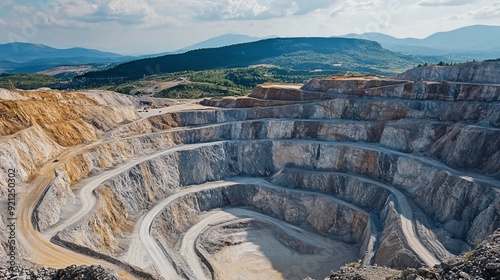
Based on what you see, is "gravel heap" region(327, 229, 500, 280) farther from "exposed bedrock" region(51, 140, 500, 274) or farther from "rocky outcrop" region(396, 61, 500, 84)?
"rocky outcrop" region(396, 61, 500, 84)

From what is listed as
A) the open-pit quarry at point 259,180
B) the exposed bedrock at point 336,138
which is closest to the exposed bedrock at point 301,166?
the open-pit quarry at point 259,180

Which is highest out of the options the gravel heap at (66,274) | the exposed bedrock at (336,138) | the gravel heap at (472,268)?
the gravel heap at (472,268)

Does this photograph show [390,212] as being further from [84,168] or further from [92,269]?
[84,168]

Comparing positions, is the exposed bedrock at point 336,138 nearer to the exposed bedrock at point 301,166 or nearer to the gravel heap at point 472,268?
the exposed bedrock at point 301,166

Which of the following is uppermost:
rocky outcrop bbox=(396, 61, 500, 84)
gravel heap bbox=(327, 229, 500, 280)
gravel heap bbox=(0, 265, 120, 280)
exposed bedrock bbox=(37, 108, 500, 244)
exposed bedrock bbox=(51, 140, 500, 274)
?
rocky outcrop bbox=(396, 61, 500, 84)

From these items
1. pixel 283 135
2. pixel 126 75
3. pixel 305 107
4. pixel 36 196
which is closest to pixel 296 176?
pixel 283 135

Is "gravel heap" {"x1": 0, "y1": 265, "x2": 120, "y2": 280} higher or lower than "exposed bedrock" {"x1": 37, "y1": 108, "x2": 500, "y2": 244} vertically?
higher

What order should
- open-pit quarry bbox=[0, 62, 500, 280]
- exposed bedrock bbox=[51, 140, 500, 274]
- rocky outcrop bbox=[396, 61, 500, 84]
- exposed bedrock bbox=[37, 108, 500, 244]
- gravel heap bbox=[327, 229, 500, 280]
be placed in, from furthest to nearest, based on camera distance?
rocky outcrop bbox=[396, 61, 500, 84] → exposed bedrock bbox=[37, 108, 500, 244] → exposed bedrock bbox=[51, 140, 500, 274] → open-pit quarry bbox=[0, 62, 500, 280] → gravel heap bbox=[327, 229, 500, 280]

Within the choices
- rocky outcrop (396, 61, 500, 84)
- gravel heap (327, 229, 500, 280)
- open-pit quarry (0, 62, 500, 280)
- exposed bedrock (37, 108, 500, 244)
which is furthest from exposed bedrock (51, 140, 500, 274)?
rocky outcrop (396, 61, 500, 84)

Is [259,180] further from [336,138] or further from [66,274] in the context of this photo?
[66,274]
